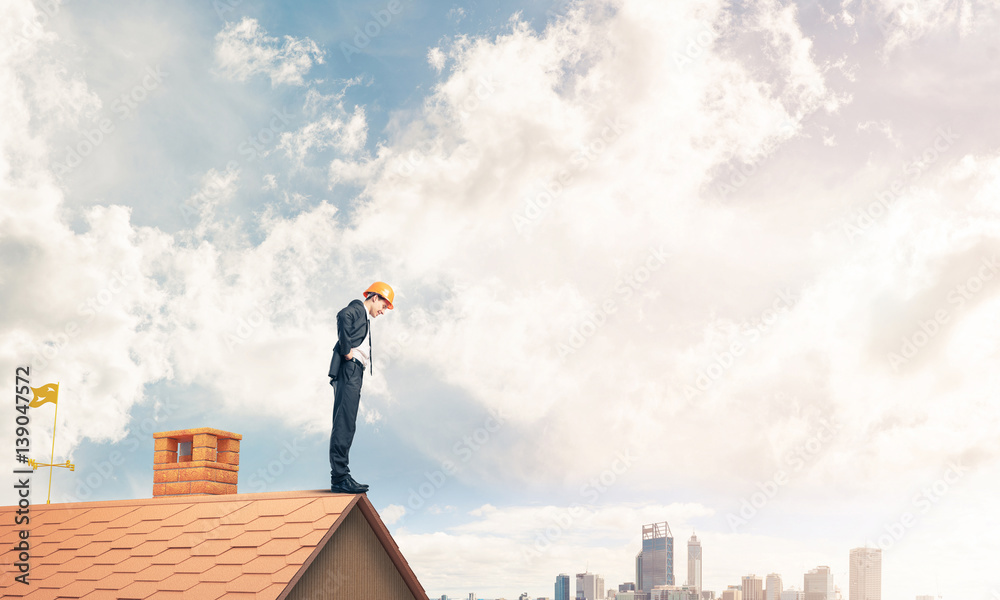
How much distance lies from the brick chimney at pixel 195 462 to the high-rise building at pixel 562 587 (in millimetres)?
158997

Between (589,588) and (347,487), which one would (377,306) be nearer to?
(347,487)

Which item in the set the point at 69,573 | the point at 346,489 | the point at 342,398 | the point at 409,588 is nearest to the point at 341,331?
the point at 342,398

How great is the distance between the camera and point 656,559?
586ft

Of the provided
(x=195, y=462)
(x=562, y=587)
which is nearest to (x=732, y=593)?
(x=562, y=587)

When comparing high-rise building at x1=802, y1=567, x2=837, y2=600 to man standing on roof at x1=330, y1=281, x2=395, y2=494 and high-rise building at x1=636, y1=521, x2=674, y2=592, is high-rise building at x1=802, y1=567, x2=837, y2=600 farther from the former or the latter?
man standing on roof at x1=330, y1=281, x2=395, y2=494

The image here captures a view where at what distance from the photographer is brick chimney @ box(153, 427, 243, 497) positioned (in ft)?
41.7

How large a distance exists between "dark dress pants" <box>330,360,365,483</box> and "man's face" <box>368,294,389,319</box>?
0.87 metres

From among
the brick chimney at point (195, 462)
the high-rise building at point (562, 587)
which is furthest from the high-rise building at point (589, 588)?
the brick chimney at point (195, 462)

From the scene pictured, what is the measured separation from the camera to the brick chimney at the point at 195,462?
12711 millimetres

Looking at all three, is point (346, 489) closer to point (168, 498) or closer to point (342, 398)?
point (342, 398)

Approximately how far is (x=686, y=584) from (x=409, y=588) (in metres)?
154

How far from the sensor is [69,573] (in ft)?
33.6

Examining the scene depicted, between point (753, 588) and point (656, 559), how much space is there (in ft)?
127

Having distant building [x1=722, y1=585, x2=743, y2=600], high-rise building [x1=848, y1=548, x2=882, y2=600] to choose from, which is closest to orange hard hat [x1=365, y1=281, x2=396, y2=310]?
high-rise building [x1=848, y1=548, x2=882, y2=600]
